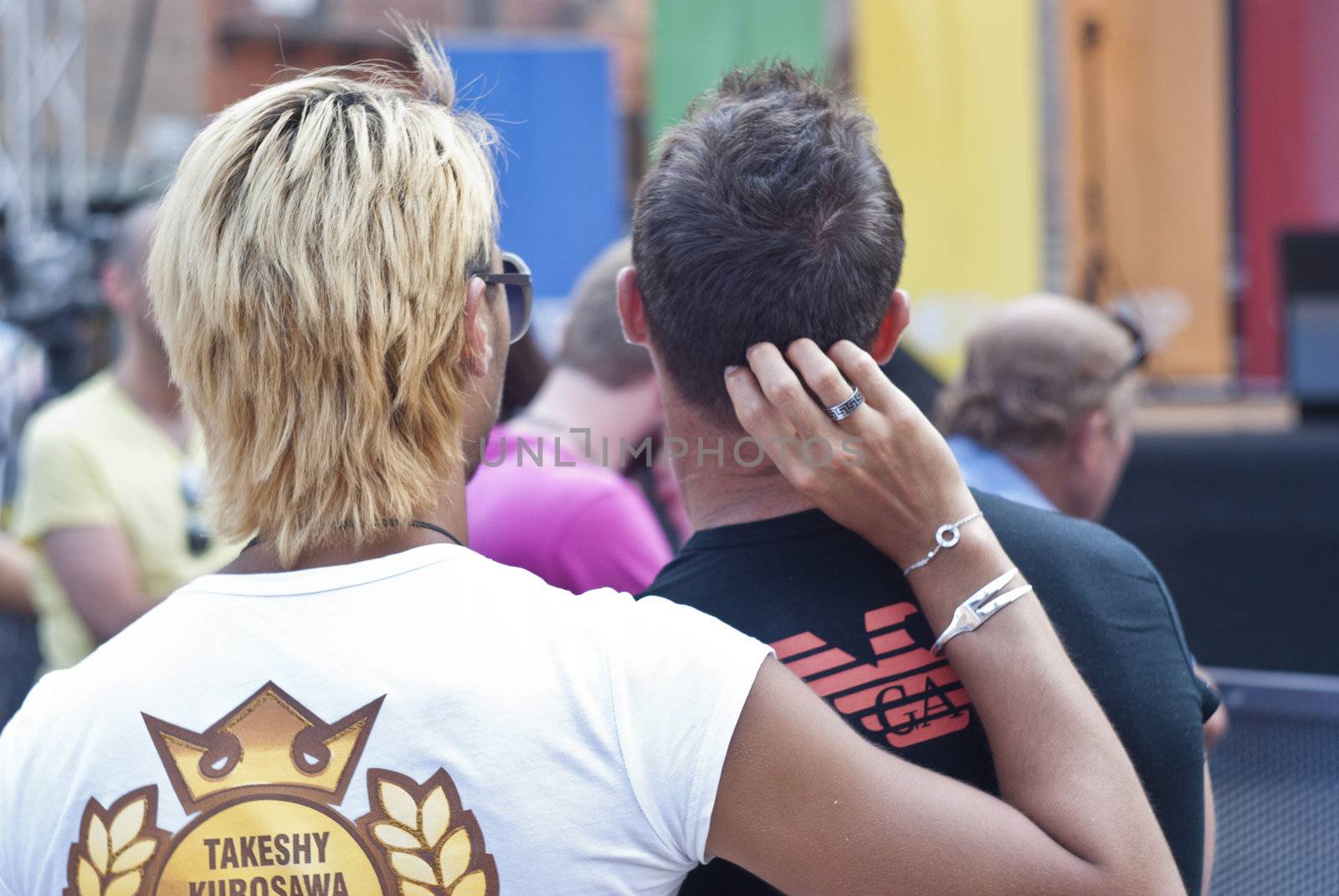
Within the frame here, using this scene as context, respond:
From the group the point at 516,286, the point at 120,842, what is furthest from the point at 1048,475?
the point at 120,842

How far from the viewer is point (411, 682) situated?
3.18 ft

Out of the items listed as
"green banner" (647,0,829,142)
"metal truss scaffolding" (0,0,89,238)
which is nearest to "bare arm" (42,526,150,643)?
"green banner" (647,0,829,142)

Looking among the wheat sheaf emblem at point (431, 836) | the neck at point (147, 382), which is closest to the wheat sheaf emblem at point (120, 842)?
the wheat sheaf emblem at point (431, 836)

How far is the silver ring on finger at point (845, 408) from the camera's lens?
1.10 meters

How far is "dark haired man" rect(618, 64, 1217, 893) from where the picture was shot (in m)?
1.15

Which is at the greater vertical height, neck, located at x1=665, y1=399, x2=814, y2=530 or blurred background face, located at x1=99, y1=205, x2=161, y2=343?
blurred background face, located at x1=99, y1=205, x2=161, y2=343

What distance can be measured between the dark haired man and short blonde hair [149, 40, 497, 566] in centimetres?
23

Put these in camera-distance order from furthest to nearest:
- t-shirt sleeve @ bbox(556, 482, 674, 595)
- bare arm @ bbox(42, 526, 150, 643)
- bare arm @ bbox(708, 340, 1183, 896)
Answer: bare arm @ bbox(42, 526, 150, 643) → t-shirt sleeve @ bbox(556, 482, 674, 595) → bare arm @ bbox(708, 340, 1183, 896)

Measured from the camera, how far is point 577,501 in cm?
201

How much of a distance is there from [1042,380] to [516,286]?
4.89 feet

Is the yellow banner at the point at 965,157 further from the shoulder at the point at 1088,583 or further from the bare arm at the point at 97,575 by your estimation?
the shoulder at the point at 1088,583

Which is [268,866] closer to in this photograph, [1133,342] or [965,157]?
[1133,342]

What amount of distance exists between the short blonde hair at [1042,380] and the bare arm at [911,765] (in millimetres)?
1358

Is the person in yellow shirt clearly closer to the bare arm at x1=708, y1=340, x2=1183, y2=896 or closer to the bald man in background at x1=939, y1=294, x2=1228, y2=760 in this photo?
the bald man in background at x1=939, y1=294, x2=1228, y2=760
